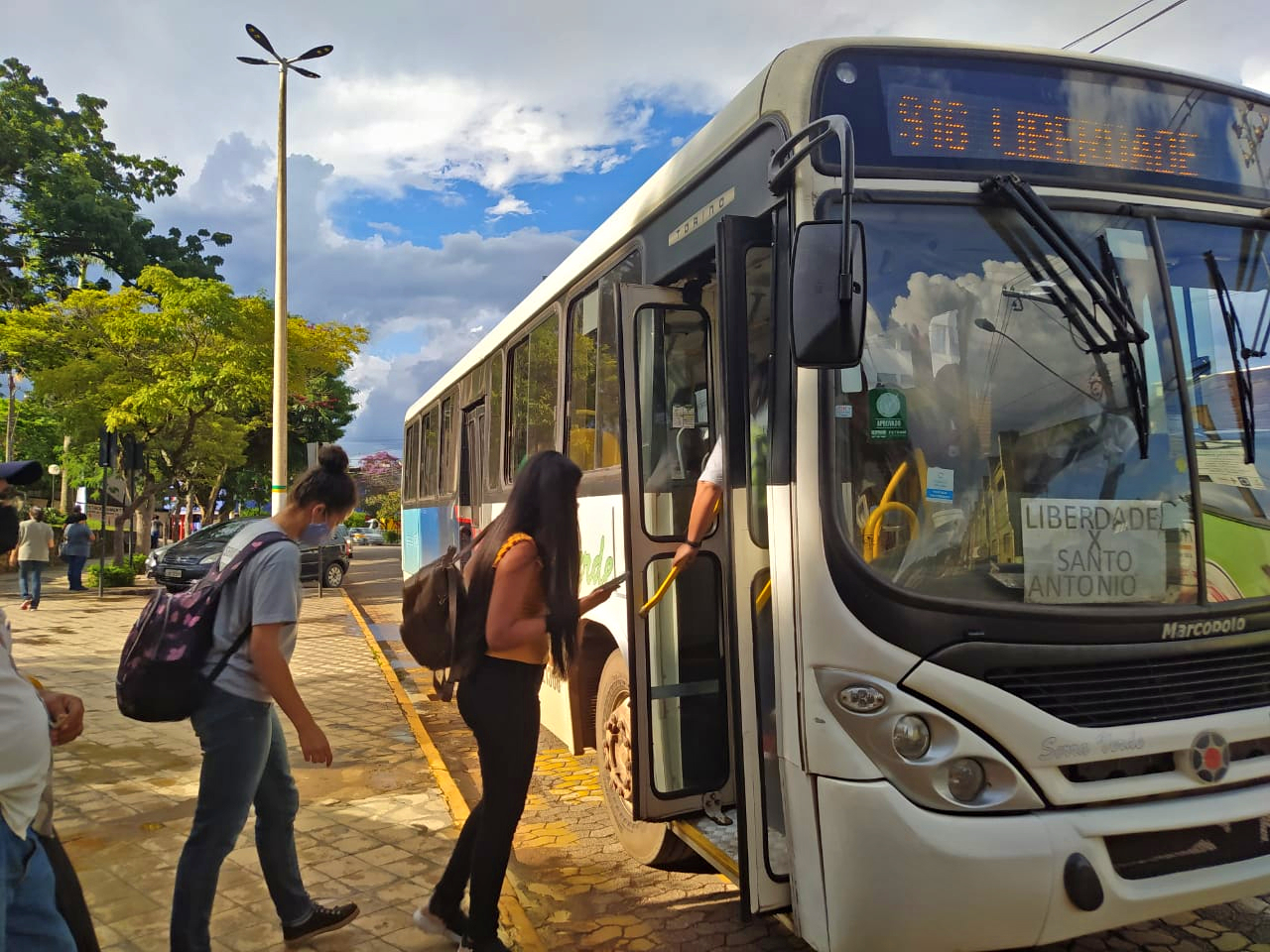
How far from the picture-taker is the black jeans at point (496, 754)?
10.7 ft

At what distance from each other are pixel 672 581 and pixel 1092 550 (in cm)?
155

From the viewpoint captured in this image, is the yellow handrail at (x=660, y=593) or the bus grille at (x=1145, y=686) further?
the yellow handrail at (x=660, y=593)

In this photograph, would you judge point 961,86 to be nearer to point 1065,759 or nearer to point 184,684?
point 1065,759

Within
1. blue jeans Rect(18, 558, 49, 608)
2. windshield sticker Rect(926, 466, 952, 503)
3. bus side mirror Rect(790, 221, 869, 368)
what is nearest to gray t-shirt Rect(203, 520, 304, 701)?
bus side mirror Rect(790, 221, 869, 368)

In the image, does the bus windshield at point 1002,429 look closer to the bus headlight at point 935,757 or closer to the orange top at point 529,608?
the bus headlight at point 935,757

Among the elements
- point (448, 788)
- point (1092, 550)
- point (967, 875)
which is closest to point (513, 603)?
point (967, 875)

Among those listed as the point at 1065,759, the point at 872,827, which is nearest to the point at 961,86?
the point at 1065,759

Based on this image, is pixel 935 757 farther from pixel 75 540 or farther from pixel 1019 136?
pixel 75 540

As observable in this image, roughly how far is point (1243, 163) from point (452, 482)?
8.06 meters

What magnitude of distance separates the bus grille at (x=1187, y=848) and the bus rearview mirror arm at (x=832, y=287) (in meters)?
1.65

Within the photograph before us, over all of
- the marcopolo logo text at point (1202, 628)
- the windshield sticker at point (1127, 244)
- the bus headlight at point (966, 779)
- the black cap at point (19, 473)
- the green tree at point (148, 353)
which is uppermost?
the green tree at point (148, 353)

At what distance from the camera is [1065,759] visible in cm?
280

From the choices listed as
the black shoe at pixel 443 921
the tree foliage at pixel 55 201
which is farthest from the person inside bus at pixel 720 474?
the tree foliage at pixel 55 201

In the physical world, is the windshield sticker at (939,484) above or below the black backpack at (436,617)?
above
